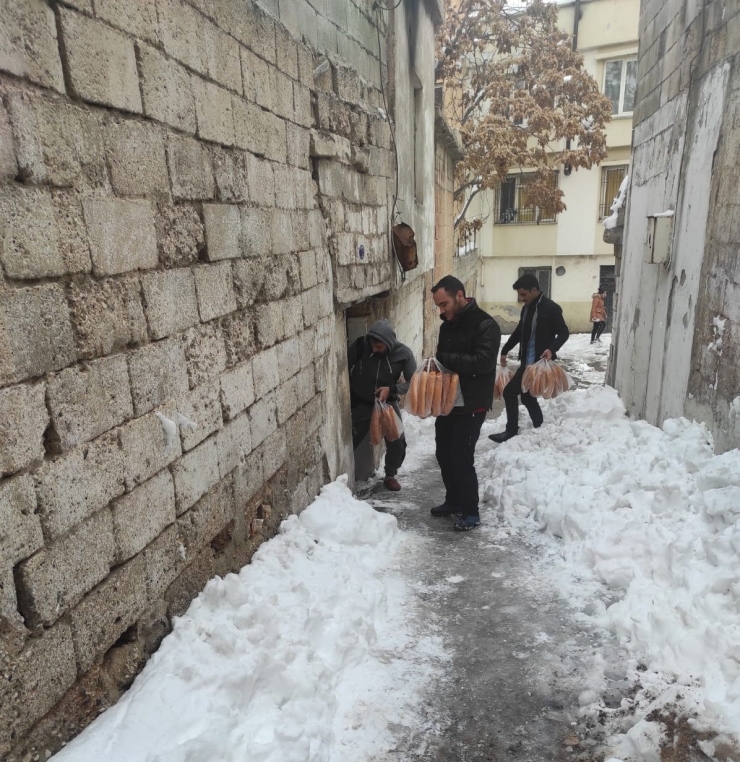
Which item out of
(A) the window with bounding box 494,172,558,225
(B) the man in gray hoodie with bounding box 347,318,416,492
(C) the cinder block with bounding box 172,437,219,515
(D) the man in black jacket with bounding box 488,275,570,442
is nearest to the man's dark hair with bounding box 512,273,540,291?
(D) the man in black jacket with bounding box 488,275,570,442

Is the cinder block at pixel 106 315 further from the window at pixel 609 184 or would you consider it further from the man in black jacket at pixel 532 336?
the window at pixel 609 184

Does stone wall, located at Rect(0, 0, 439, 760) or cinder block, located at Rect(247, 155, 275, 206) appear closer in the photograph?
stone wall, located at Rect(0, 0, 439, 760)

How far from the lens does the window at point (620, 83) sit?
59.6 ft

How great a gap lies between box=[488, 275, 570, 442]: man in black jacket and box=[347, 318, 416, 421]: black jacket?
1687mm

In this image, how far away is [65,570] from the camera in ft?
6.43

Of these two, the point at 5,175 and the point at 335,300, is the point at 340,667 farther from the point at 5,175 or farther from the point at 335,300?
the point at 335,300

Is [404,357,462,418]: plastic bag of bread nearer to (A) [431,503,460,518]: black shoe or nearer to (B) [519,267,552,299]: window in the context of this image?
(A) [431,503,460,518]: black shoe

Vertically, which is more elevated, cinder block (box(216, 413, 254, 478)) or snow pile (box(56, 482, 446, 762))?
cinder block (box(216, 413, 254, 478))

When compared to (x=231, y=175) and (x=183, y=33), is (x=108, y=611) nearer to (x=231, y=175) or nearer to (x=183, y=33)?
(x=231, y=175)

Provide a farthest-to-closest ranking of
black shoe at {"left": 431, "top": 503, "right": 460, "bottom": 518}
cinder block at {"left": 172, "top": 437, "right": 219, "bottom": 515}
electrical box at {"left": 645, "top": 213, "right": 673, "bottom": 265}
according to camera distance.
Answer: electrical box at {"left": 645, "top": 213, "right": 673, "bottom": 265}
black shoe at {"left": 431, "top": 503, "right": 460, "bottom": 518}
cinder block at {"left": 172, "top": 437, "right": 219, "bottom": 515}

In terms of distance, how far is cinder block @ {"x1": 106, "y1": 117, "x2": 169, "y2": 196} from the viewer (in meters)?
2.21

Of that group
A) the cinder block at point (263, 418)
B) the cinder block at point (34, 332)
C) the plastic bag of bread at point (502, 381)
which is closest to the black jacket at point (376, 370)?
the plastic bag of bread at point (502, 381)

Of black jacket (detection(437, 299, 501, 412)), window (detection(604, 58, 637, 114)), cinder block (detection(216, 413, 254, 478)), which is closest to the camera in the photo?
cinder block (detection(216, 413, 254, 478))

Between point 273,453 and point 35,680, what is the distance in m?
1.92
